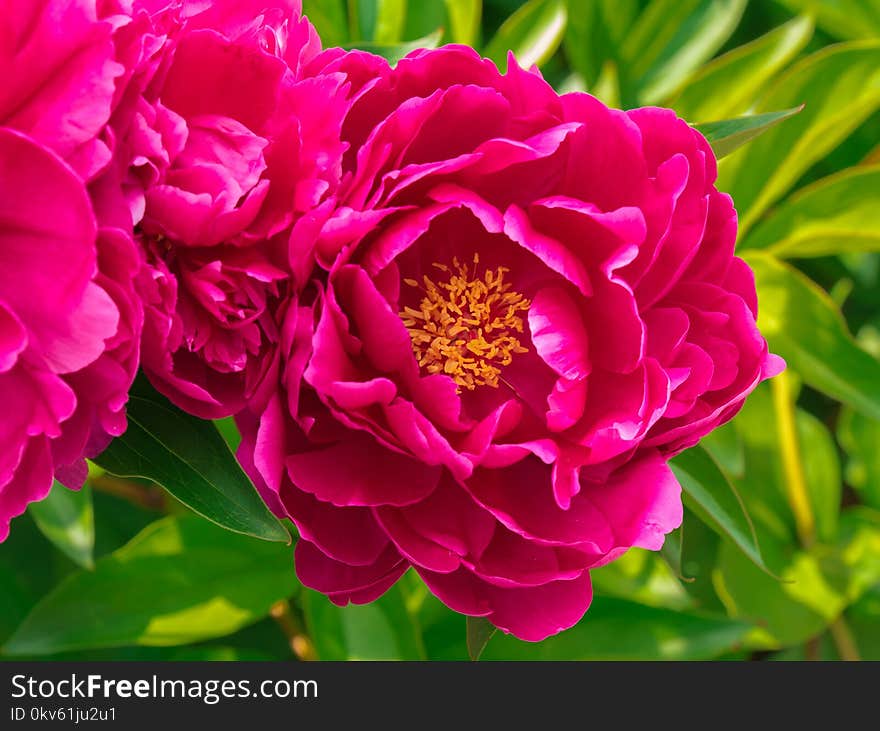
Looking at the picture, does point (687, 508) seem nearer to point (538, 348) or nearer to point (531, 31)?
point (538, 348)

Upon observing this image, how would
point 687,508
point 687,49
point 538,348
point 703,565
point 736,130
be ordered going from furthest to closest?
1. point 703,565
2. point 687,49
3. point 687,508
4. point 736,130
5. point 538,348

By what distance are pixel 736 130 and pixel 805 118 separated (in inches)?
12.8

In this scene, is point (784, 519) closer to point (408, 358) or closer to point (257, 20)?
point (408, 358)

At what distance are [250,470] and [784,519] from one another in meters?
0.82

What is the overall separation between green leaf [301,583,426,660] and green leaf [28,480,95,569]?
19cm

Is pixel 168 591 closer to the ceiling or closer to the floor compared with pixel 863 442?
closer to the floor

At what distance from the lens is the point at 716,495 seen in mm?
726

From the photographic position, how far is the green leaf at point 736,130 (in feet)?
2.23

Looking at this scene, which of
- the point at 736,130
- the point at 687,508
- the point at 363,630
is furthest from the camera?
the point at 363,630

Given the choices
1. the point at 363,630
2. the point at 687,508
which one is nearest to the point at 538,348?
the point at 687,508

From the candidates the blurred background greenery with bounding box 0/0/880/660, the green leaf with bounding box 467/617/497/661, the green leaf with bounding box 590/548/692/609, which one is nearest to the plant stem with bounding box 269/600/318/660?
Result: the blurred background greenery with bounding box 0/0/880/660

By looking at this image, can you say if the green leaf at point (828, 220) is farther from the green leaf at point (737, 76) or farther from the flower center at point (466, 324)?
the flower center at point (466, 324)

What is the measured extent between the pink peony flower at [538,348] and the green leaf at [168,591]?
411 mm

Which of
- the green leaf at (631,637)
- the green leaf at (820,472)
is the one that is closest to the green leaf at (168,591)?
the green leaf at (631,637)
